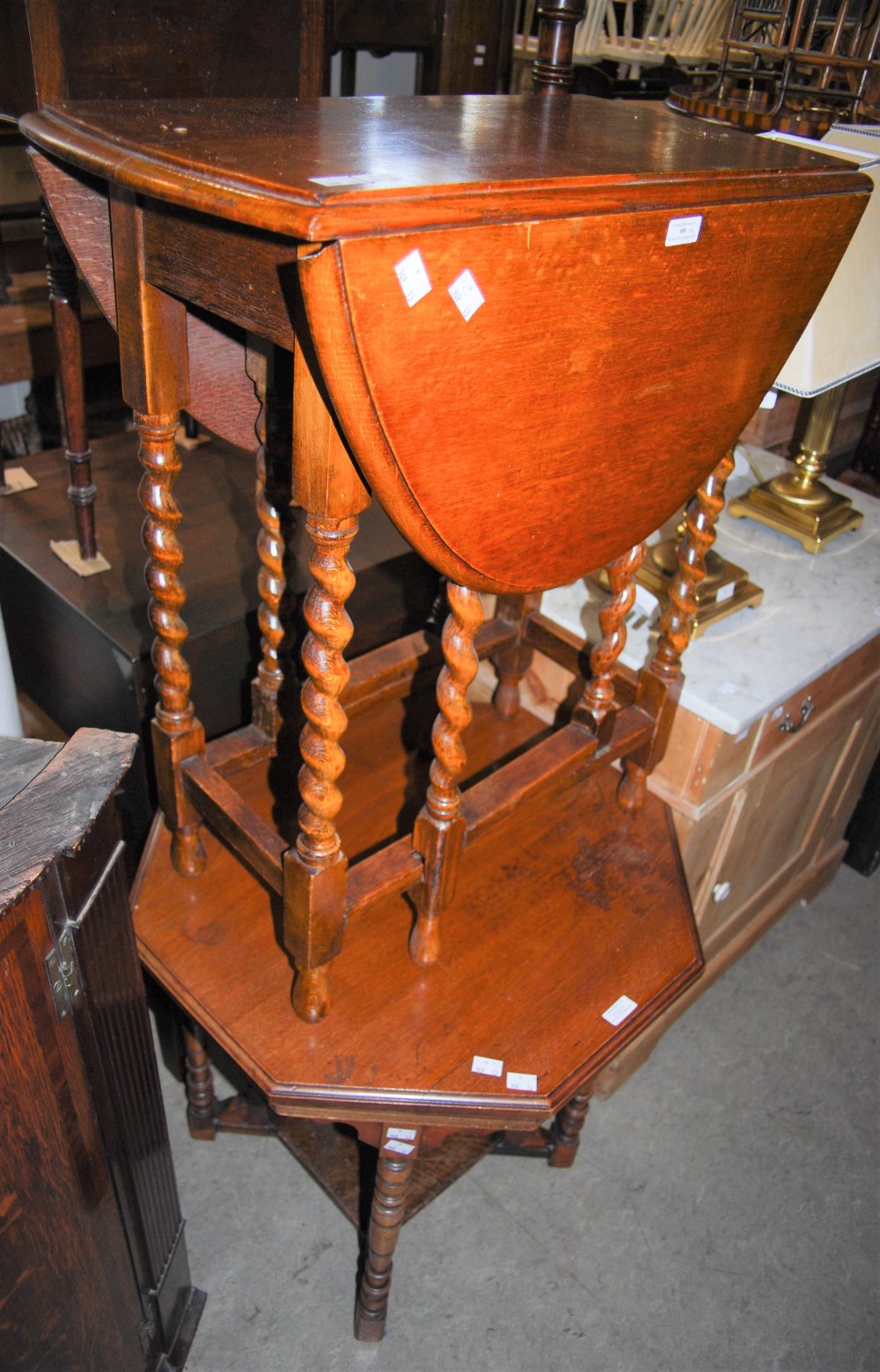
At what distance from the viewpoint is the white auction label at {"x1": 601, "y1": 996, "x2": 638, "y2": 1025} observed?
47.2 inches

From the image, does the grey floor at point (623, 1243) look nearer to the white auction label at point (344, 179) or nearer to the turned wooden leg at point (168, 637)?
the turned wooden leg at point (168, 637)

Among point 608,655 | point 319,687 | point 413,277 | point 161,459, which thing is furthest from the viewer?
point 608,655

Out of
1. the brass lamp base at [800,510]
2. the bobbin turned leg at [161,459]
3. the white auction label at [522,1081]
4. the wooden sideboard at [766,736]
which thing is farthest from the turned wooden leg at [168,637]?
the brass lamp base at [800,510]

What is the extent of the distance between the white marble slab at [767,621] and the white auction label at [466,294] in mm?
884

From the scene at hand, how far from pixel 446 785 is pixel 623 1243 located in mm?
986

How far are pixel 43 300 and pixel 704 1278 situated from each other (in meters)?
2.21

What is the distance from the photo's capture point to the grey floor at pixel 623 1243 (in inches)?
58.7

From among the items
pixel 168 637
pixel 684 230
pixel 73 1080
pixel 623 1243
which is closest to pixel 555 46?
pixel 684 230

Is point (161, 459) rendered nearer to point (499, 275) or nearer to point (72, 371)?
point (499, 275)

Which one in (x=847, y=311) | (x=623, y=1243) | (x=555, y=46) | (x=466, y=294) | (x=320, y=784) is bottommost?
(x=623, y=1243)

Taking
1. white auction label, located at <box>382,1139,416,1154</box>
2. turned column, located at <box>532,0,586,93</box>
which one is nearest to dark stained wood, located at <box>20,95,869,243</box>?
turned column, located at <box>532,0,586,93</box>

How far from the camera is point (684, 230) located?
34.5 inches

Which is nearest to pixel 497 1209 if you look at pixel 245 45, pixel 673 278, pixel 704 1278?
pixel 704 1278

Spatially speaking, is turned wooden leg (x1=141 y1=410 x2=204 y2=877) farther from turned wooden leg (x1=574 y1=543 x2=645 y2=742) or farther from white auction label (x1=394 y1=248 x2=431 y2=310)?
turned wooden leg (x1=574 y1=543 x2=645 y2=742)
